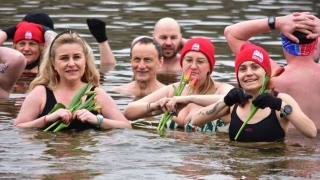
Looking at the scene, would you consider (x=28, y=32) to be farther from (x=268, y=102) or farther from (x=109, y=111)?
(x=268, y=102)

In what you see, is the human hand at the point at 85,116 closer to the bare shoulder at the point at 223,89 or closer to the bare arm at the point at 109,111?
the bare arm at the point at 109,111

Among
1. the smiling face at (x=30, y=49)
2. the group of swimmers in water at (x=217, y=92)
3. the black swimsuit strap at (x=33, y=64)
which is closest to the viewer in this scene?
the group of swimmers in water at (x=217, y=92)

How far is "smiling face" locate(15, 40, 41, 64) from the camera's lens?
52.3 feet

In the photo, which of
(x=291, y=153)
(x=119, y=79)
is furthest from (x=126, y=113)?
(x=119, y=79)

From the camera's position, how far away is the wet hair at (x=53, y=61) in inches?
444

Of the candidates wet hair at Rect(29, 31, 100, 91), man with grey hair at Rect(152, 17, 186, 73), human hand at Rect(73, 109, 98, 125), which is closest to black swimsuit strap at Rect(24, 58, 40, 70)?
man with grey hair at Rect(152, 17, 186, 73)

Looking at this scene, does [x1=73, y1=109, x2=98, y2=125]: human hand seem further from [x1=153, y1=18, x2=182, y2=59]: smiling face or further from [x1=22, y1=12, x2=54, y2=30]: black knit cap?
[x1=153, y1=18, x2=182, y2=59]: smiling face

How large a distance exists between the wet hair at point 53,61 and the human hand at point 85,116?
0.50m

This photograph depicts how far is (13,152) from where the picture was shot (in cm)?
1020

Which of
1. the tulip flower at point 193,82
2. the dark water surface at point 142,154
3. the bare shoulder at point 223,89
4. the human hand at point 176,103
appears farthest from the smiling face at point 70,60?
the bare shoulder at point 223,89

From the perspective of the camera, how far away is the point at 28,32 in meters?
15.8

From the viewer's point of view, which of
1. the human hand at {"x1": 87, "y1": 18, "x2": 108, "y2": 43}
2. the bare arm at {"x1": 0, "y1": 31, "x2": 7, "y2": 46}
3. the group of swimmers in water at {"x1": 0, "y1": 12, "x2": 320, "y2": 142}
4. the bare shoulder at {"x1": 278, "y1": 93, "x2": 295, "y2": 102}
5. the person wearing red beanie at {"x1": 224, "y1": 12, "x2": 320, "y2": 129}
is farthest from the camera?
the human hand at {"x1": 87, "y1": 18, "x2": 108, "y2": 43}

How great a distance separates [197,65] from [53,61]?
1708 millimetres

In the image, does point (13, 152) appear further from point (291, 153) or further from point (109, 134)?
point (291, 153)
